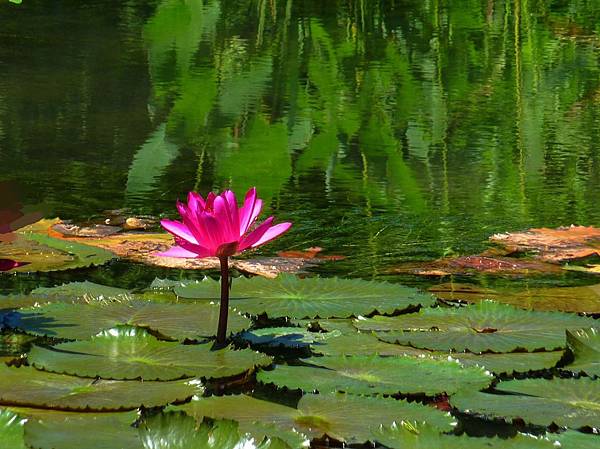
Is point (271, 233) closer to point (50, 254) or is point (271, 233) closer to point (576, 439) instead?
point (576, 439)

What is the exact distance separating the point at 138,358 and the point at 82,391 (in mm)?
126

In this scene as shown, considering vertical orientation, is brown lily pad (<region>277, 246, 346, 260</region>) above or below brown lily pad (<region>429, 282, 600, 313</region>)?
below

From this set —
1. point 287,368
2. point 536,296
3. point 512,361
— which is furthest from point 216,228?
point 536,296

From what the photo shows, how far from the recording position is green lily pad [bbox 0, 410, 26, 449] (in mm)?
1053

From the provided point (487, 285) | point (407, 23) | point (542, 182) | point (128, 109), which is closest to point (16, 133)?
point (128, 109)

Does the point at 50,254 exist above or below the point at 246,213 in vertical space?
below

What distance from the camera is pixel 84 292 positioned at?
1.71 meters

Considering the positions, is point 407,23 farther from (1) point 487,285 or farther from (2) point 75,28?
(1) point 487,285

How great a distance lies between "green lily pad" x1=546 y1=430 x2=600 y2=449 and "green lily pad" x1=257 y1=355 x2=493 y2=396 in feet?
0.55

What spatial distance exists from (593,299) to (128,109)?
2051 millimetres

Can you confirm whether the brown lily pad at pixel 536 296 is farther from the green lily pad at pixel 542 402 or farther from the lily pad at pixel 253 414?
the lily pad at pixel 253 414

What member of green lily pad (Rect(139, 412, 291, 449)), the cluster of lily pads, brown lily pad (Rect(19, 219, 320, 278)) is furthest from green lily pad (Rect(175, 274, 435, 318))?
green lily pad (Rect(139, 412, 291, 449))

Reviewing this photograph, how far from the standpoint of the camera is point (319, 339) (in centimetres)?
150

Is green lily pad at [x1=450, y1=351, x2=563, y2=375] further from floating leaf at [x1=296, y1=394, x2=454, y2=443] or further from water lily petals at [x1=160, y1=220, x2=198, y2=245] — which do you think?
water lily petals at [x1=160, y1=220, x2=198, y2=245]
